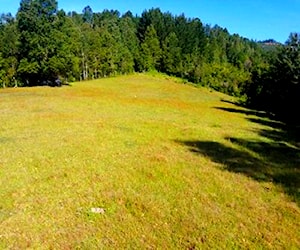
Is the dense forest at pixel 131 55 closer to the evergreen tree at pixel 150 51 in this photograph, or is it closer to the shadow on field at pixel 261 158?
the evergreen tree at pixel 150 51

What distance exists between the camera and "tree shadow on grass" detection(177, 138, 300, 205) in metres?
19.8

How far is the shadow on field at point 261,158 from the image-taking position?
19859 millimetres

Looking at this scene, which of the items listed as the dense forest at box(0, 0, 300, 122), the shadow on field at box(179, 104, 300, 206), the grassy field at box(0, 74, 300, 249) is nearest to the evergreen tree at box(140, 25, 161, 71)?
the dense forest at box(0, 0, 300, 122)

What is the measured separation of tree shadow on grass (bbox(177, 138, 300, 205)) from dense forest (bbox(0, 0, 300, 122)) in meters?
32.0

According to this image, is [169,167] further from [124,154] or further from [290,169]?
[290,169]

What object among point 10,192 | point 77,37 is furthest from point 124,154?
point 77,37

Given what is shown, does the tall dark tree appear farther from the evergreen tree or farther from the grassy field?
the evergreen tree

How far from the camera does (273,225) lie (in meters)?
13.6

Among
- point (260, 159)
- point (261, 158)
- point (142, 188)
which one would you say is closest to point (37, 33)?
point (261, 158)

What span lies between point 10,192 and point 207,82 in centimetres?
13418

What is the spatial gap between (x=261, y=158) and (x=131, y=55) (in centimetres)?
11598

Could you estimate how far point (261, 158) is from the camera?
24.6 m

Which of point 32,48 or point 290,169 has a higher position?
point 32,48

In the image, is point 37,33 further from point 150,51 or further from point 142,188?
point 150,51
